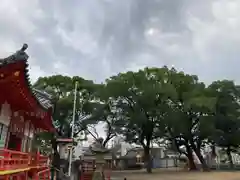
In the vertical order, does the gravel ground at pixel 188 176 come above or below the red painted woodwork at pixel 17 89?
below

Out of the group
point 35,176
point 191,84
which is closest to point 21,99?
point 35,176

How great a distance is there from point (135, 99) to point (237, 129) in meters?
16.5

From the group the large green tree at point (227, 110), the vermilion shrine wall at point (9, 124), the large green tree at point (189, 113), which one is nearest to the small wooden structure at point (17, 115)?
the vermilion shrine wall at point (9, 124)

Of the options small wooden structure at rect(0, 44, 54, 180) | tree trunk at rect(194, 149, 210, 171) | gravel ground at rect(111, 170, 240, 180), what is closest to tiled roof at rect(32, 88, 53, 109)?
small wooden structure at rect(0, 44, 54, 180)

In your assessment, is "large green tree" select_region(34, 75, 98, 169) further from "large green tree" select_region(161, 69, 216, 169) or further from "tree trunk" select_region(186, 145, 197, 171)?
"tree trunk" select_region(186, 145, 197, 171)

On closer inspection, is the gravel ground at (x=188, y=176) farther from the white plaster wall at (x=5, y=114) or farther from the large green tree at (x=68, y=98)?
the white plaster wall at (x=5, y=114)

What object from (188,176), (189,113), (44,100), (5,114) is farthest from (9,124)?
(189,113)

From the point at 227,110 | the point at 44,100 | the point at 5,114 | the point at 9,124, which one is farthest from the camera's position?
the point at 227,110

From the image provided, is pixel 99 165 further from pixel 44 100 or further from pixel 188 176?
pixel 44 100

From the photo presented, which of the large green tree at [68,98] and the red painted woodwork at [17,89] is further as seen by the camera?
the large green tree at [68,98]

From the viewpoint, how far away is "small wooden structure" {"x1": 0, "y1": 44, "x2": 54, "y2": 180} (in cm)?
646

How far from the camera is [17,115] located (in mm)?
11133

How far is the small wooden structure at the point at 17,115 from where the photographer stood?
6.46m

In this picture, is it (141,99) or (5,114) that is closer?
(5,114)
